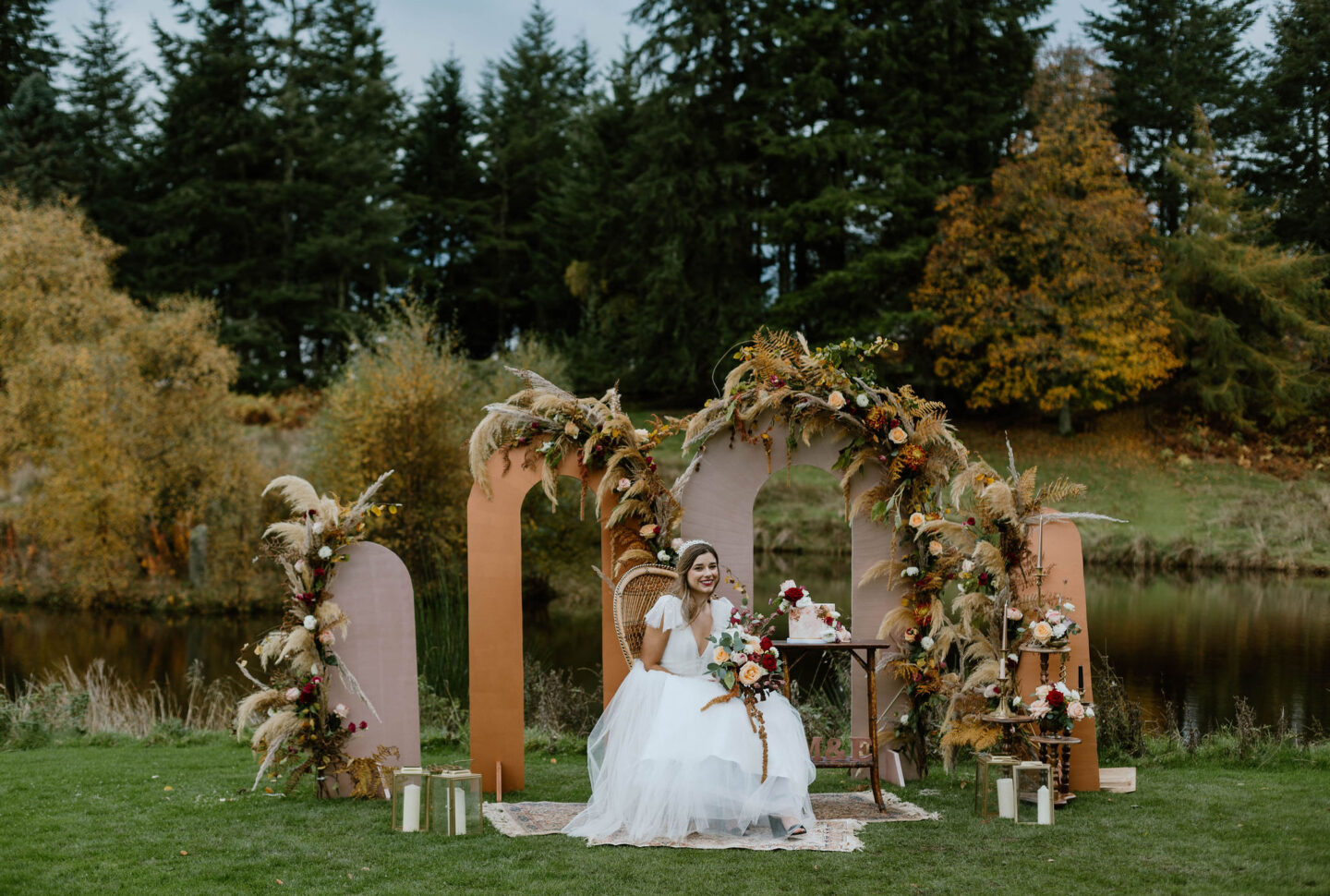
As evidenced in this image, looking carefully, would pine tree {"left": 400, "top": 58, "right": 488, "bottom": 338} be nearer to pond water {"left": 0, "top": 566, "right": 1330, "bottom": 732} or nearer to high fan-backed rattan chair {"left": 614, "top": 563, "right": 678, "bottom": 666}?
pond water {"left": 0, "top": 566, "right": 1330, "bottom": 732}

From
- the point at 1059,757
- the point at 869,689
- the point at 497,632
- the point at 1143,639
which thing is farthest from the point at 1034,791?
the point at 1143,639

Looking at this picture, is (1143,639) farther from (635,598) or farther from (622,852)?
(622,852)

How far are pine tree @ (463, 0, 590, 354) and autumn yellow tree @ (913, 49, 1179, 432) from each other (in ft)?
41.6

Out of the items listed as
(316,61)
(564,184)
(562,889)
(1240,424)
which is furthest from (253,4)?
(562,889)

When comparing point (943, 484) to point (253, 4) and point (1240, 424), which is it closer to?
point (1240, 424)

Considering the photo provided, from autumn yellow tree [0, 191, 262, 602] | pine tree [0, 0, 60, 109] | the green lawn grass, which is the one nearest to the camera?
the green lawn grass

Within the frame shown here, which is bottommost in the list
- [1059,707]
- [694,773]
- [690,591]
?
[694,773]

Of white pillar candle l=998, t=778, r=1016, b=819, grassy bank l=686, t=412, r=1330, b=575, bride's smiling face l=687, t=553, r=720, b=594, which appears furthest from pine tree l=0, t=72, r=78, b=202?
white pillar candle l=998, t=778, r=1016, b=819

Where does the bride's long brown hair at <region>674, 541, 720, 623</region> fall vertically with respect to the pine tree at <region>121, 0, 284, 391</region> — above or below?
below

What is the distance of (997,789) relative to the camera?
6305mm

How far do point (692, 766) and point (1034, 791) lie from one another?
6.89 feet

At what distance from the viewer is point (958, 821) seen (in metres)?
6.17

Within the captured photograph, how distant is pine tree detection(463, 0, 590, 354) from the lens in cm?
3397

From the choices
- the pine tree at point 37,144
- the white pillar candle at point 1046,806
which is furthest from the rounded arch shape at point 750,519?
the pine tree at point 37,144
